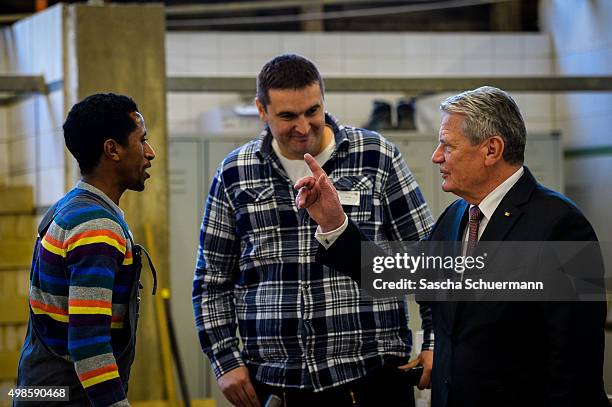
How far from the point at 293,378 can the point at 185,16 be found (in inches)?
Answer: 210

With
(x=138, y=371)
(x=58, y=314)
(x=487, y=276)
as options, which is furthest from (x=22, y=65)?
(x=487, y=276)

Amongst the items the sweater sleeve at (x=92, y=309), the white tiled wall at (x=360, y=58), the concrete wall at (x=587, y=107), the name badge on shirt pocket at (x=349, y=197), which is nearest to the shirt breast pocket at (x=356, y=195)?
the name badge on shirt pocket at (x=349, y=197)

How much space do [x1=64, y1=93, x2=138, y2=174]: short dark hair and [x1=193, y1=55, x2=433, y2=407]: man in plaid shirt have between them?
509mm

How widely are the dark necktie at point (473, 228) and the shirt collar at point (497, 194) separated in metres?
0.03

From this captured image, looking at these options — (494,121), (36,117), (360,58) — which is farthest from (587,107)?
(494,121)

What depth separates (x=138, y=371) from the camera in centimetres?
396

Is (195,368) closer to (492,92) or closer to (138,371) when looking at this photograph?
(138,371)

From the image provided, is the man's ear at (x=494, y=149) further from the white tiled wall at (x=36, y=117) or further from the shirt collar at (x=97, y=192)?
the white tiled wall at (x=36, y=117)

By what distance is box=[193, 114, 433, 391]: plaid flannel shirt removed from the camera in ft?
6.95

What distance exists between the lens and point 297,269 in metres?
2.15

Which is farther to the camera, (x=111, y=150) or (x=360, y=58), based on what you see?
(x=360, y=58)

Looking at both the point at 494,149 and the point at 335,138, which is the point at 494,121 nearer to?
the point at 494,149

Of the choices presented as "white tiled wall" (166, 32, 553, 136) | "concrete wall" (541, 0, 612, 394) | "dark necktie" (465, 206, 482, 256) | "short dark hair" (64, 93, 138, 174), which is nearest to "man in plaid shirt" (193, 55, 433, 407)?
"dark necktie" (465, 206, 482, 256)

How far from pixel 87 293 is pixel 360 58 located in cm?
503
